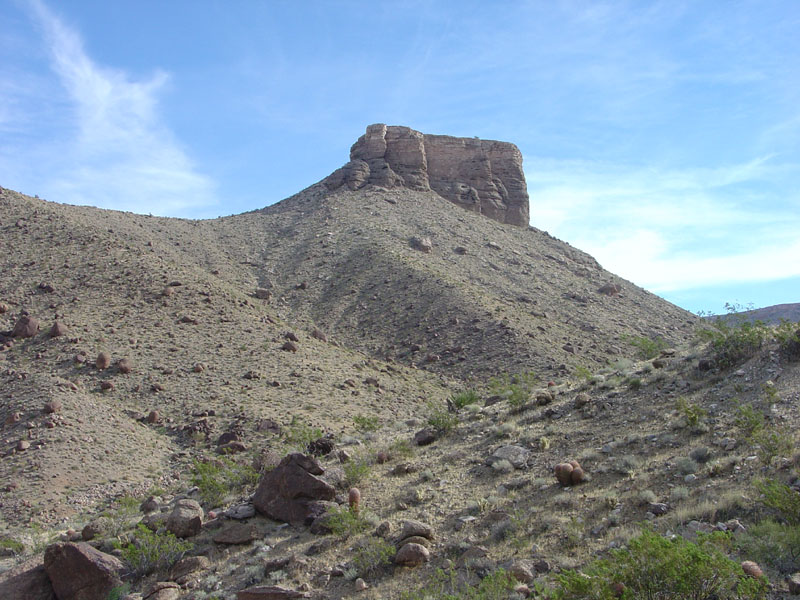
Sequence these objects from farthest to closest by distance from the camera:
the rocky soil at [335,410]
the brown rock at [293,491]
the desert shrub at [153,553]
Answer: the brown rock at [293,491], the desert shrub at [153,553], the rocky soil at [335,410]

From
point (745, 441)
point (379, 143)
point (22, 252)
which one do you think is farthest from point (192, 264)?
point (745, 441)

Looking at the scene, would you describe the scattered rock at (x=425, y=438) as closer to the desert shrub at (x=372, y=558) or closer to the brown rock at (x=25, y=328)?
the desert shrub at (x=372, y=558)

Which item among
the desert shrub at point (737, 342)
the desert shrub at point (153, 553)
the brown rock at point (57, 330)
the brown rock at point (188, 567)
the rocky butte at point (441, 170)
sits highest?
the rocky butte at point (441, 170)

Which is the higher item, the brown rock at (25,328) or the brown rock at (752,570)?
the brown rock at (25,328)

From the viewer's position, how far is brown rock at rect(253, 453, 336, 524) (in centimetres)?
1192

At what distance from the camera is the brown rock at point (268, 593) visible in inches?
356

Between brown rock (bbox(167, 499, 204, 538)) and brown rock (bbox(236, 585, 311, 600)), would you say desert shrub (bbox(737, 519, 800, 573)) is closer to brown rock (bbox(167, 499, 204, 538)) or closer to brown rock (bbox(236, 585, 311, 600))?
brown rock (bbox(236, 585, 311, 600))

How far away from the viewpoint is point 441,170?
63.8 meters

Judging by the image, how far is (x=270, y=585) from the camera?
30.8ft

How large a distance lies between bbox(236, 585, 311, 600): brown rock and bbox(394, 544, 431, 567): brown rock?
1.40 m

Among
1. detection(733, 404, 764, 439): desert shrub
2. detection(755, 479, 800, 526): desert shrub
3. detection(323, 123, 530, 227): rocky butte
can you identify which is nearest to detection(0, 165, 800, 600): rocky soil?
detection(733, 404, 764, 439): desert shrub

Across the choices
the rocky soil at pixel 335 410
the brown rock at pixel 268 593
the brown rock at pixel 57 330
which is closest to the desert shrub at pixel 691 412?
the rocky soil at pixel 335 410

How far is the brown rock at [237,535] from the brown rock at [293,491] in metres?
0.55

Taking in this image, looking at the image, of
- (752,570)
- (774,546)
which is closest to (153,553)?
(752,570)
